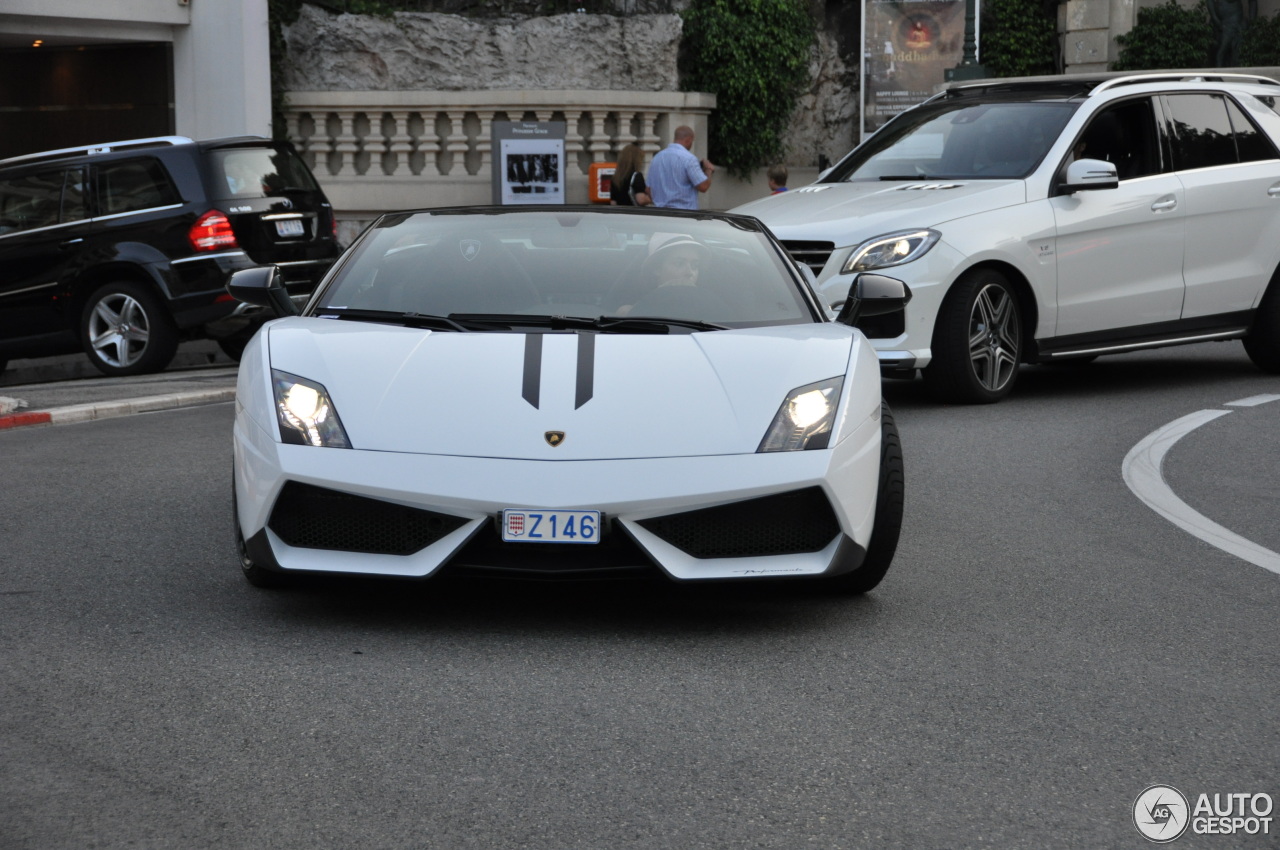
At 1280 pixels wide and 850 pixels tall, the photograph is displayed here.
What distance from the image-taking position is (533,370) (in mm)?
5133

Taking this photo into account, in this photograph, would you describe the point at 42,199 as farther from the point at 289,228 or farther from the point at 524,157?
the point at 524,157

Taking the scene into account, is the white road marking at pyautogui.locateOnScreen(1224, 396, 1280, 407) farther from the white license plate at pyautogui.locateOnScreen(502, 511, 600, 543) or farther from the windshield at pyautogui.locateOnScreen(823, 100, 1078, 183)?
the white license plate at pyautogui.locateOnScreen(502, 511, 600, 543)

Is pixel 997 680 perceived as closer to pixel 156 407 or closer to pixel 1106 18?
pixel 156 407

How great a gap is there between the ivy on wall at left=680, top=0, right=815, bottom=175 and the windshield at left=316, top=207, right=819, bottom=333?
1902cm

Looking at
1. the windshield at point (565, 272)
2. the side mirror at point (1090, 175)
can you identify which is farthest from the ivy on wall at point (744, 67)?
the windshield at point (565, 272)

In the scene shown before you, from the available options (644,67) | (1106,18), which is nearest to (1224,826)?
(644,67)

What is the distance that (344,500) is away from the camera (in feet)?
16.0

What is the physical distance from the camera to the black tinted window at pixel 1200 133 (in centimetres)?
1105

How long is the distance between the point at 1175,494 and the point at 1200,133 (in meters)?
4.51

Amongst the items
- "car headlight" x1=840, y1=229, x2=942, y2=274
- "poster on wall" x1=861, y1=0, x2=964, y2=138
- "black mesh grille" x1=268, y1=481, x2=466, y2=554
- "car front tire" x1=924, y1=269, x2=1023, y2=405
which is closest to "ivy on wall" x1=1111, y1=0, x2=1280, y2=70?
"poster on wall" x1=861, y1=0, x2=964, y2=138

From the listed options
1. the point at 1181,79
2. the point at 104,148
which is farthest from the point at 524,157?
the point at 1181,79

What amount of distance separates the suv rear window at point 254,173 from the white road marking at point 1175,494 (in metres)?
7.62

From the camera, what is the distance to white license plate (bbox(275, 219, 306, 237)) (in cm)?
1385

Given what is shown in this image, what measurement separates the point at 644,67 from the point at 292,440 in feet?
67.1
